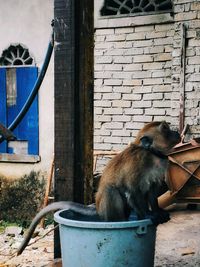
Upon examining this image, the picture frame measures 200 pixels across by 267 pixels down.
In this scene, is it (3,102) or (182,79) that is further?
(3,102)

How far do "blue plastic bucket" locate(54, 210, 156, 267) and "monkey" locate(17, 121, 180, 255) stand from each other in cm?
27

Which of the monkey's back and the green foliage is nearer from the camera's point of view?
the monkey's back

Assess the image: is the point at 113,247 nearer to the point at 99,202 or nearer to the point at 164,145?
the point at 99,202

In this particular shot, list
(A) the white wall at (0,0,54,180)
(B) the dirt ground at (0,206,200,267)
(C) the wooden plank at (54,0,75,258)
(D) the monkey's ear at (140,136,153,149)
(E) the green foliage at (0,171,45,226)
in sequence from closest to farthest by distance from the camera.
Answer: (C) the wooden plank at (54,0,75,258) → (D) the monkey's ear at (140,136,153,149) → (B) the dirt ground at (0,206,200,267) → (A) the white wall at (0,0,54,180) → (E) the green foliage at (0,171,45,226)

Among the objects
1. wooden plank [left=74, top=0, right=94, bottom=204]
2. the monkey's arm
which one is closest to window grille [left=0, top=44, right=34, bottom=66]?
wooden plank [left=74, top=0, right=94, bottom=204]

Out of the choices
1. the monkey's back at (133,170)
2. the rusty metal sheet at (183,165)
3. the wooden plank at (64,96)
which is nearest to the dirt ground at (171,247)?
the wooden plank at (64,96)

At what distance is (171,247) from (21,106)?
481 cm

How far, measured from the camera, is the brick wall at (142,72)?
6805mm

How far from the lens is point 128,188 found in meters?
3.38

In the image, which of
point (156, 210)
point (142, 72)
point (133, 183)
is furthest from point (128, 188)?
point (142, 72)

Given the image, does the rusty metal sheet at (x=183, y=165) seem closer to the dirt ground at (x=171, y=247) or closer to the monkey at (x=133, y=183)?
the monkey at (x=133, y=183)

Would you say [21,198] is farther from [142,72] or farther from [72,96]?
[72,96]

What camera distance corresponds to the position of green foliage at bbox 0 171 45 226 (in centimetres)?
877

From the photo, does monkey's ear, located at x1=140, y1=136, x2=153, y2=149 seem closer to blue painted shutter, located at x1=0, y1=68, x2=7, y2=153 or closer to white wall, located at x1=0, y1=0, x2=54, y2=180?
white wall, located at x1=0, y1=0, x2=54, y2=180
